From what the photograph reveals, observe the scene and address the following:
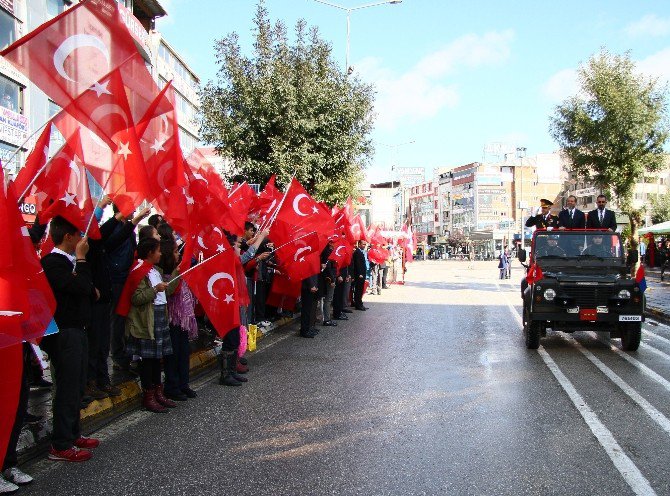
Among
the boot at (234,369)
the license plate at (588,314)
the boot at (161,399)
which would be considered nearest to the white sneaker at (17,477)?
the boot at (161,399)

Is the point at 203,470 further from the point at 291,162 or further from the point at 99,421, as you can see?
the point at 291,162

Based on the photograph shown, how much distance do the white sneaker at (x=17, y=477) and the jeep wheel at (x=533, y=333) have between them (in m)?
7.87

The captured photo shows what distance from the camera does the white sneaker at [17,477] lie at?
477 cm

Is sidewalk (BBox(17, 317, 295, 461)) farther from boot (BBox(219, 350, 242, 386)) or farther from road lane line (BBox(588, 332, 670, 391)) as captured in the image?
road lane line (BBox(588, 332, 670, 391))

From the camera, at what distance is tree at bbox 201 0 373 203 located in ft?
62.9

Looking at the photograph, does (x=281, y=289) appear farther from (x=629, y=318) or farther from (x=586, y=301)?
(x=629, y=318)

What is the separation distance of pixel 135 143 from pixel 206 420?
2.76 metres

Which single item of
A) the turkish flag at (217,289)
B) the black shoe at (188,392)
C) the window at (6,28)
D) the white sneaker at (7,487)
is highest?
the window at (6,28)

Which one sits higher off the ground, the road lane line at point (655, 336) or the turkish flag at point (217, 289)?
the turkish flag at point (217, 289)

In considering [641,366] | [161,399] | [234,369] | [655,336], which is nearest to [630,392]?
[641,366]

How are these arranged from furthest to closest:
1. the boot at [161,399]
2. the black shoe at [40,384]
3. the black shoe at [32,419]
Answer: the black shoe at [40,384], the boot at [161,399], the black shoe at [32,419]

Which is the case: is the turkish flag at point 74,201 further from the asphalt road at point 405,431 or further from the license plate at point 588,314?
the license plate at point 588,314

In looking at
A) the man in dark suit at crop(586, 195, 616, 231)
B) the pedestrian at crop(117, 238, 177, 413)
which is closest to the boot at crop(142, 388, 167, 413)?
the pedestrian at crop(117, 238, 177, 413)

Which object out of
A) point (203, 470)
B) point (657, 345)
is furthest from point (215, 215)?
point (657, 345)
